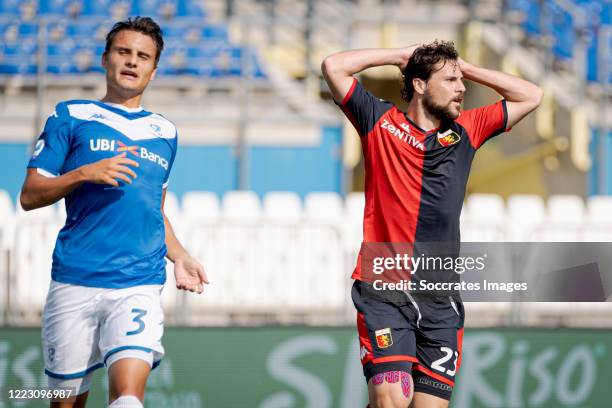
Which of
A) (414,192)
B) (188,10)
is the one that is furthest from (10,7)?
(414,192)

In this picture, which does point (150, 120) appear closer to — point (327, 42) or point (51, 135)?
point (51, 135)

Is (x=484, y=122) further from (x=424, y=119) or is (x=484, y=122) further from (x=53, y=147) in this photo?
(x=53, y=147)

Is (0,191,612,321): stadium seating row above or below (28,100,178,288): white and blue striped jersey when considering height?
below

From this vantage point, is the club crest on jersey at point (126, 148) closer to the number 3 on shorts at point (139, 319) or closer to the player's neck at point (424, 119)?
the number 3 on shorts at point (139, 319)

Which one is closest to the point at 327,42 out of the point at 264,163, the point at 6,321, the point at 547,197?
the point at 264,163

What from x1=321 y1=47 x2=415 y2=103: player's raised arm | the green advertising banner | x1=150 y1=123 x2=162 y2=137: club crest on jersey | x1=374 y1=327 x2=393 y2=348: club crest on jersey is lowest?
the green advertising banner

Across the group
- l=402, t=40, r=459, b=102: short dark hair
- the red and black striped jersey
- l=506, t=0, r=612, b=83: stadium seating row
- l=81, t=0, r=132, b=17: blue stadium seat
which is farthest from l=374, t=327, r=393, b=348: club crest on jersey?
l=81, t=0, r=132, b=17: blue stadium seat

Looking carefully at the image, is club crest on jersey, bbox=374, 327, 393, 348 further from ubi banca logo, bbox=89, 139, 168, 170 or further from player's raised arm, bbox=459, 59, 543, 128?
ubi banca logo, bbox=89, 139, 168, 170

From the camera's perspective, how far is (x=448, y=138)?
5.20 m

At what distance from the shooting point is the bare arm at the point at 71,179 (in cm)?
436

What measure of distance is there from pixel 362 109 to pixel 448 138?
476mm

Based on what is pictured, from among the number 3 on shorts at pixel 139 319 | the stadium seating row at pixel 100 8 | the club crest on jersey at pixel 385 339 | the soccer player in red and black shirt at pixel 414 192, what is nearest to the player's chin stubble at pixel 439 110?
the soccer player in red and black shirt at pixel 414 192

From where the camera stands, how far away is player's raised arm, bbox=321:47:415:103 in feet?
17.1

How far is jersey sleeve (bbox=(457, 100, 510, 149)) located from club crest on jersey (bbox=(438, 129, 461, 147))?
96 mm
